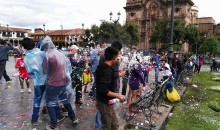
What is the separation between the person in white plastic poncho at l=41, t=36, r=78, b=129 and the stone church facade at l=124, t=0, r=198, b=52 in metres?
59.0

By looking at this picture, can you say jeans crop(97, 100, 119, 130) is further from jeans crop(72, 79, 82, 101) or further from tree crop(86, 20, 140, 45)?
tree crop(86, 20, 140, 45)

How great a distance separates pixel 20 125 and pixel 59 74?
177 centimetres

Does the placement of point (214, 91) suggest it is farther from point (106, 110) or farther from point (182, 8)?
point (182, 8)

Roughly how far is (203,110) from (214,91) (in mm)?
5573

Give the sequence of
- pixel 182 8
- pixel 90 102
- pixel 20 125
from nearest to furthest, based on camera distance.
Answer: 1. pixel 20 125
2. pixel 90 102
3. pixel 182 8

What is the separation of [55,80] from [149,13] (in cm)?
6293

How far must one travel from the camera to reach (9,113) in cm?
756

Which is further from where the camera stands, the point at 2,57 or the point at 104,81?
the point at 2,57

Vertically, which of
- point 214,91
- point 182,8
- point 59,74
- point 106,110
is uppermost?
point 182,8

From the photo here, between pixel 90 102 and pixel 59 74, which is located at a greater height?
pixel 59 74

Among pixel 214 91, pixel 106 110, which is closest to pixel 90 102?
pixel 106 110

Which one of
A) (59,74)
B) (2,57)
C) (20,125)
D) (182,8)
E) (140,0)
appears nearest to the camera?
(59,74)

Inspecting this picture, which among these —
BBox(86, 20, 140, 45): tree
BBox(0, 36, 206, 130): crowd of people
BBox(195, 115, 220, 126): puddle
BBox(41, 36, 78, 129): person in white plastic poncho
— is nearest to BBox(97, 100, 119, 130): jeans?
BBox(0, 36, 206, 130): crowd of people

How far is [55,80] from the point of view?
19.2 ft
